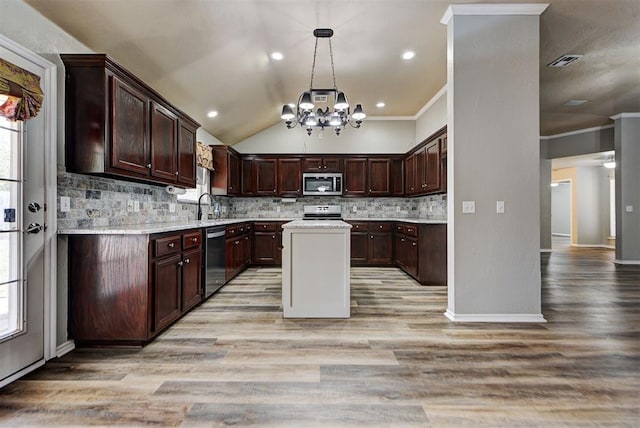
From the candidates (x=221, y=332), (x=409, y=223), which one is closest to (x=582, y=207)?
(x=409, y=223)

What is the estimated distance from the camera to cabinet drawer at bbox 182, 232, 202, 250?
317 centimetres

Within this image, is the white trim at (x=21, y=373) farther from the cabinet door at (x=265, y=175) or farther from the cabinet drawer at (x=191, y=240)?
the cabinet door at (x=265, y=175)

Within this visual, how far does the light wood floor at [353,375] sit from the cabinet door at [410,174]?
2983 mm

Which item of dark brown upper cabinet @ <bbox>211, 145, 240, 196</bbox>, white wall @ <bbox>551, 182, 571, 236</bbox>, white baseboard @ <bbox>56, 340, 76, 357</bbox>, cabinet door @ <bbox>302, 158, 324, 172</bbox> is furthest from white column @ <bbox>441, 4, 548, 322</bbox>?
white wall @ <bbox>551, 182, 571, 236</bbox>

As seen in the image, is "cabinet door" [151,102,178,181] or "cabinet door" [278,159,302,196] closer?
"cabinet door" [151,102,178,181]

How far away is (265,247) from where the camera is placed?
625 cm

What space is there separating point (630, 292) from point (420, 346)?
355cm

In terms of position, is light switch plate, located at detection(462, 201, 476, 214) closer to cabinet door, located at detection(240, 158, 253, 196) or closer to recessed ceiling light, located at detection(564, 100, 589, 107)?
recessed ceiling light, located at detection(564, 100, 589, 107)

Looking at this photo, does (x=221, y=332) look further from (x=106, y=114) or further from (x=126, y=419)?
(x=106, y=114)

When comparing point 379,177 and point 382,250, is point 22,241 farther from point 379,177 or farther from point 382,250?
point 379,177

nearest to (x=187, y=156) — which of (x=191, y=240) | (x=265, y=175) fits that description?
(x=191, y=240)

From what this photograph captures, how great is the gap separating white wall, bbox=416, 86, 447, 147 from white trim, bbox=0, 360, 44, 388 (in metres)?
5.39

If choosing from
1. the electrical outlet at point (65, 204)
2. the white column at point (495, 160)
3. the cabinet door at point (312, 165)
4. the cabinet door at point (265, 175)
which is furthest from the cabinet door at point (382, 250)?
the electrical outlet at point (65, 204)

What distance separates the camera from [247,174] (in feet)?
21.6
